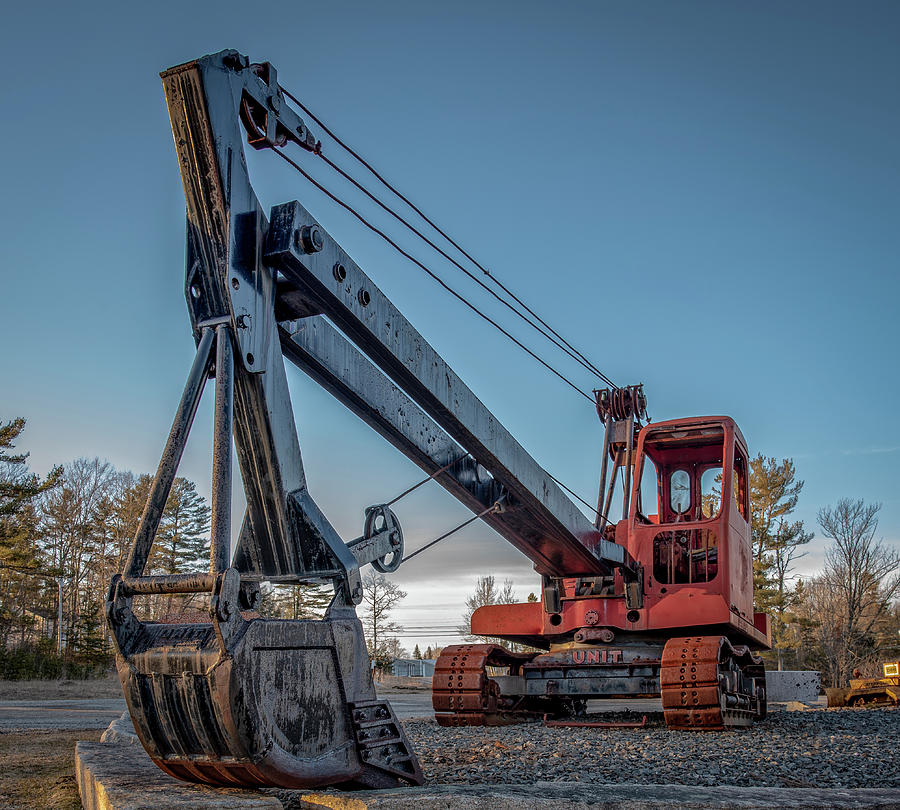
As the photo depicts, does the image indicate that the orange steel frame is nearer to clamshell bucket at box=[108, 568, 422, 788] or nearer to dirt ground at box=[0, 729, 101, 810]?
dirt ground at box=[0, 729, 101, 810]

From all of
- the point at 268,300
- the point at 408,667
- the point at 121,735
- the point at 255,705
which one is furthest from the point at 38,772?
the point at 408,667

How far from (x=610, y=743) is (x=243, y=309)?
14.3 ft

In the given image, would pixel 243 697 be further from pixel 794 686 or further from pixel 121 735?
pixel 794 686

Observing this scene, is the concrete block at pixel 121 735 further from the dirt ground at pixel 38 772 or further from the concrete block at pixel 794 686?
the concrete block at pixel 794 686

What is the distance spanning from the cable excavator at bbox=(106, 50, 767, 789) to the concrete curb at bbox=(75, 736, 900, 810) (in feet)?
0.56

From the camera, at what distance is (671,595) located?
8898 millimetres

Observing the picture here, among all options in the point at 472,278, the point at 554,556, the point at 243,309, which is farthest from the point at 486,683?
the point at 243,309

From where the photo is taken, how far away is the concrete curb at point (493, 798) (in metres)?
2.96

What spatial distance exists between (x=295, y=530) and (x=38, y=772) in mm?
2531

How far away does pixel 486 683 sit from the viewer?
29.2 feet

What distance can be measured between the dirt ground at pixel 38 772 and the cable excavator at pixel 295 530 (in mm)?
1262

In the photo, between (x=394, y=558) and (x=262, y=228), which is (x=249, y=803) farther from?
(x=262, y=228)

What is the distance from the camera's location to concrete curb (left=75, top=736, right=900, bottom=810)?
116 inches

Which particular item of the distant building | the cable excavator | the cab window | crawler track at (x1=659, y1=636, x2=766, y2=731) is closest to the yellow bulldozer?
the cab window
